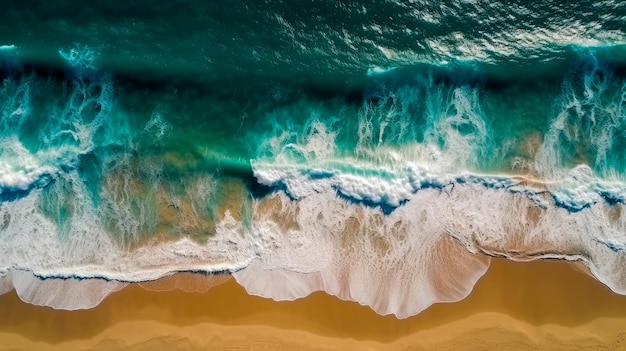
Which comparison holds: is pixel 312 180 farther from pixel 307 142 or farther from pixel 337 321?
pixel 337 321

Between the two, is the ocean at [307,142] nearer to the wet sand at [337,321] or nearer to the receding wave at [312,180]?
the receding wave at [312,180]

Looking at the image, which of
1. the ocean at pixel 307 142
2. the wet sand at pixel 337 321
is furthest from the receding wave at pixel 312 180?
the wet sand at pixel 337 321

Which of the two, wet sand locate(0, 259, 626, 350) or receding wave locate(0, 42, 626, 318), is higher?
receding wave locate(0, 42, 626, 318)

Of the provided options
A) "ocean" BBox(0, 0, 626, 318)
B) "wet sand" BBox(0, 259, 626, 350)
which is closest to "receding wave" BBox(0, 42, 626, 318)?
"ocean" BBox(0, 0, 626, 318)

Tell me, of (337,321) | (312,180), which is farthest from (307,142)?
(337,321)

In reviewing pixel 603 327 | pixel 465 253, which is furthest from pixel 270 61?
pixel 603 327

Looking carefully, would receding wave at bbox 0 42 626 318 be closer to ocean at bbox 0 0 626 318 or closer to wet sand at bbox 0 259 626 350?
ocean at bbox 0 0 626 318
